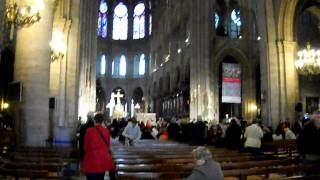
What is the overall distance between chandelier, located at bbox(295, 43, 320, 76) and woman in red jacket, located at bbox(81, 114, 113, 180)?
677 inches

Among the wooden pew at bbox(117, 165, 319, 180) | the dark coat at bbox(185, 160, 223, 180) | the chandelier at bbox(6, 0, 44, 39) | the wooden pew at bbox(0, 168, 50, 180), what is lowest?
the wooden pew at bbox(117, 165, 319, 180)

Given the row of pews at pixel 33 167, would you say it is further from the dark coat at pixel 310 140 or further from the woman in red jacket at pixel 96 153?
the dark coat at pixel 310 140

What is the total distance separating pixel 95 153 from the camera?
5773mm

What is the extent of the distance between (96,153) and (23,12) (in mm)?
6675

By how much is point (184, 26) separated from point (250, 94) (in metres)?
11.1

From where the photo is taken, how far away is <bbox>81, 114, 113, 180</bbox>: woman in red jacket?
575 cm

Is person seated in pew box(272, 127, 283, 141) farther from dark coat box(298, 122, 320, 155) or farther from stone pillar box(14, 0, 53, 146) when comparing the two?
stone pillar box(14, 0, 53, 146)

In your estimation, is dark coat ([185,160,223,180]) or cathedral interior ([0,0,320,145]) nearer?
dark coat ([185,160,223,180])

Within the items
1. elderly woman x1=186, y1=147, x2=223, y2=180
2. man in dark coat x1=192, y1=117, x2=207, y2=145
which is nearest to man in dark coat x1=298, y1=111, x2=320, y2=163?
elderly woman x1=186, y1=147, x2=223, y2=180

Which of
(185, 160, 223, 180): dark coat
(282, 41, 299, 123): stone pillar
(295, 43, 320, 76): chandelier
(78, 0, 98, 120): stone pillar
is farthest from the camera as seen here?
(78, 0, 98, 120): stone pillar

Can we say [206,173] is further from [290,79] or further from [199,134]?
[290,79]

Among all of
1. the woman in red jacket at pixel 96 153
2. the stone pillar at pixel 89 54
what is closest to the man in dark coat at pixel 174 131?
the stone pillar at pixel 89 54

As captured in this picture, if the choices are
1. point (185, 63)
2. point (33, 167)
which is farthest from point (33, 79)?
point (185, 63)

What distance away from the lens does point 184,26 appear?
41.0m
